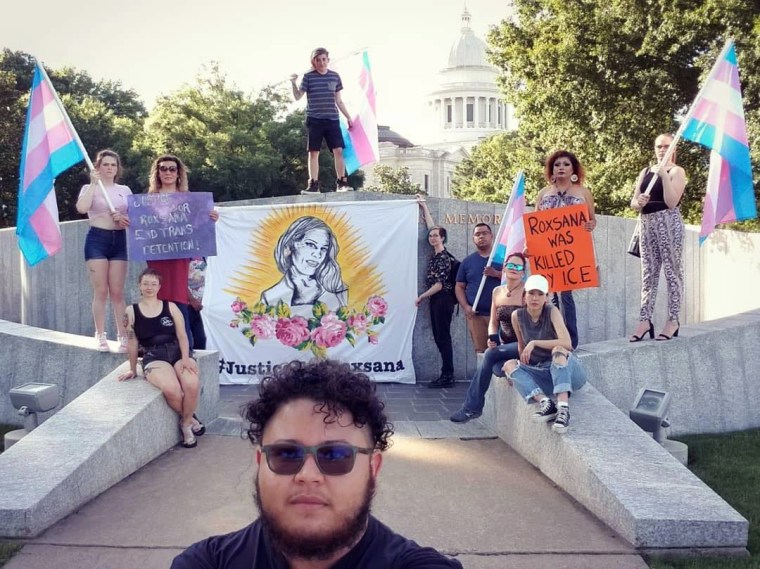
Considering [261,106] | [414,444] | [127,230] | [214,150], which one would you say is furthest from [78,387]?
[261,106]

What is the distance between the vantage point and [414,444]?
6.27m

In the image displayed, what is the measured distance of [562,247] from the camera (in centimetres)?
704

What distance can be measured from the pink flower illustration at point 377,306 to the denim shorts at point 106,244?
342 centimetres

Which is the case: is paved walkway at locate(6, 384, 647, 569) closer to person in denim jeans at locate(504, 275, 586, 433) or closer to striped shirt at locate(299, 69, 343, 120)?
person in denim jeans at locate(504, 275, 586, 433)

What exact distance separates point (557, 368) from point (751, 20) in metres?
12.5

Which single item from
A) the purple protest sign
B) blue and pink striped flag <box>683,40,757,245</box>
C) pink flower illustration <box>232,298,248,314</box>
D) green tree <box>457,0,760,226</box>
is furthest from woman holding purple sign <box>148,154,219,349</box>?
green tree <box>457,0,760,226</box>

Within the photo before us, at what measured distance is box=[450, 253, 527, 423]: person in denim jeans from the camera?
677cm

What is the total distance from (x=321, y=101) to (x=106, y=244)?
3703 millimetres

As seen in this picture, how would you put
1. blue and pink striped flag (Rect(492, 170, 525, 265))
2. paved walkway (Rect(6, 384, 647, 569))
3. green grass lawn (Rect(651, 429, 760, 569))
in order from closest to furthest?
green grass lawn (Rect(651, 429, 760, 569)), paved walkway (Rect(6, 384, 647, 569)), blue and pink striped flag (Rect(492, 170, 525, 265))

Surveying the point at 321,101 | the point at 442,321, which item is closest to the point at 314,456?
the point at 442,321

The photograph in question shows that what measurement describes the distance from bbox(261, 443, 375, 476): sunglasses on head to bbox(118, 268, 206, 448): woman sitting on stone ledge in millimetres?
4519

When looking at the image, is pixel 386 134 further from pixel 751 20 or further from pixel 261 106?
pixel 751 20

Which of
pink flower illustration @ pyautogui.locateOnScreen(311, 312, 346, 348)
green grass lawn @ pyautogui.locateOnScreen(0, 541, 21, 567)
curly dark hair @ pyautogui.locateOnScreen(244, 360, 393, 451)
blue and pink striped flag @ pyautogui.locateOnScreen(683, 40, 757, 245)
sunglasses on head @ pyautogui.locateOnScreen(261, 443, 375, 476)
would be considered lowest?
green grass lawn @ pyautogui.locateOnScreen(0, 541, 21, 567)

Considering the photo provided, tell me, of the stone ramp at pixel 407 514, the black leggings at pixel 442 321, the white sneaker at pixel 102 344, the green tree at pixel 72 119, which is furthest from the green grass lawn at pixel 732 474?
the green tree at pixel 72 119
